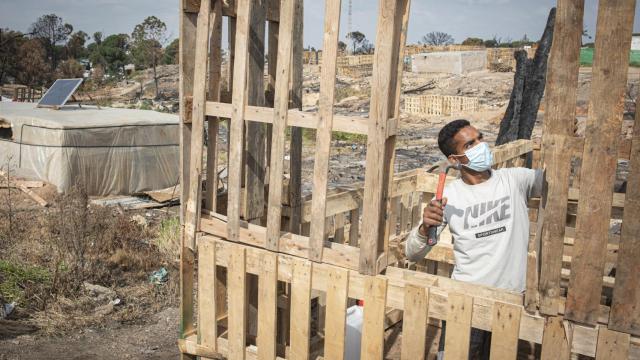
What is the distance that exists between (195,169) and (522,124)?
6.09 metres

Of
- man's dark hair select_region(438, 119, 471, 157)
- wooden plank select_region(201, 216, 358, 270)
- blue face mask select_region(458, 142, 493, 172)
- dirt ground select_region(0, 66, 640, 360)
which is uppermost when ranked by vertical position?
man's dark hair select_region(438, 119, 471, 157)

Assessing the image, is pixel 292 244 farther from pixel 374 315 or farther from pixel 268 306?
pixel 374 315

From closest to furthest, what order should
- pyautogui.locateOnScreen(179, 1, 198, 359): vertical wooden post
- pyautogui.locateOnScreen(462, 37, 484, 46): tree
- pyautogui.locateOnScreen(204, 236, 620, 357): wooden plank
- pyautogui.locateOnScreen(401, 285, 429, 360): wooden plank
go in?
pyautogui.locateOnScreen(204, 236, 620, 357): wooden plank < pyautogui.locateOnScreen(401, 285, 429, 360): wooden plank < pyautogui.locateOnScreen(179, 1, 198, 359): vertical wooden post < pyautogui.locateOnScreen(462, 37, 484, 46): tree

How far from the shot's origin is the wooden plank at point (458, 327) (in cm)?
280

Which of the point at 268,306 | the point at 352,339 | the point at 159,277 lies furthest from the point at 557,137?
the point at 159,277

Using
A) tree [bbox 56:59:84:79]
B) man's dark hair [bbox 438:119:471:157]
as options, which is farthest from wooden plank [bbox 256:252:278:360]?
tree [bbox 56:59:84:79]

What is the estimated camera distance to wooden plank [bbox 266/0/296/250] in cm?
305

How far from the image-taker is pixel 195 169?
366cm

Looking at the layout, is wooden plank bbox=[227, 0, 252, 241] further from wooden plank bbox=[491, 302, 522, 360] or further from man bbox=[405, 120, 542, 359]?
wooden plank bbox=[491, 302, 522, 360]

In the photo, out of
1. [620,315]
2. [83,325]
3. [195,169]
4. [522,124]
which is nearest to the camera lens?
[620,315]

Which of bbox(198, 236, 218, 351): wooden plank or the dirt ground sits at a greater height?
bbox(198, 236, 218, 351): wooden plank

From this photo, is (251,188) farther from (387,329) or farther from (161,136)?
(161,136)

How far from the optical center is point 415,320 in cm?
296

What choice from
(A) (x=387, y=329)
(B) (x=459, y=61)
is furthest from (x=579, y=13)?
(B) (x=459, y=61)
